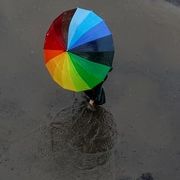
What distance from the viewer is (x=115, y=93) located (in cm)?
807

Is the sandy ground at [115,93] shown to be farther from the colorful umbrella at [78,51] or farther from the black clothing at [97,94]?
the colorful umbrella at [78,51]

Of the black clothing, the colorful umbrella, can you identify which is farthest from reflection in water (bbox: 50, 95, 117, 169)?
the colorful umbrella

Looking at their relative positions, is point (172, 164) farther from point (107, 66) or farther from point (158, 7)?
point (158, 7)

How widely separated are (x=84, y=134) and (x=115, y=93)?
0.89 m

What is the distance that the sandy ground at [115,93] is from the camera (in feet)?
24.3

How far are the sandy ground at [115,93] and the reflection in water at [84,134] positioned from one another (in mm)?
81

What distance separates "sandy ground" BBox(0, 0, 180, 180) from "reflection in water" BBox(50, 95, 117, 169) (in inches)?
3.2

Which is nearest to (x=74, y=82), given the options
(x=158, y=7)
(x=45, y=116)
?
(x=45, y=116)

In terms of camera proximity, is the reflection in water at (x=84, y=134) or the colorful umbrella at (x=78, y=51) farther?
the reflection in water at (x=84, y=134)

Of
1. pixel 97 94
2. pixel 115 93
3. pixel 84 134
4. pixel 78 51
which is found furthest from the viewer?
pixel 115 93

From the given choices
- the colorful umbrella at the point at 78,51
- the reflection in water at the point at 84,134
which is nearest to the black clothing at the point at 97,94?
the reflection in water at the point at 84,134

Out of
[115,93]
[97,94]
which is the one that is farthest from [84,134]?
[115,93]

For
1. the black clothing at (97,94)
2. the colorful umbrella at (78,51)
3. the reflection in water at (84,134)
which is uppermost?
the colorful umbrella at (78,51)

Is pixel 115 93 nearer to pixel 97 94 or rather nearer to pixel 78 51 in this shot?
pixel 97 94
